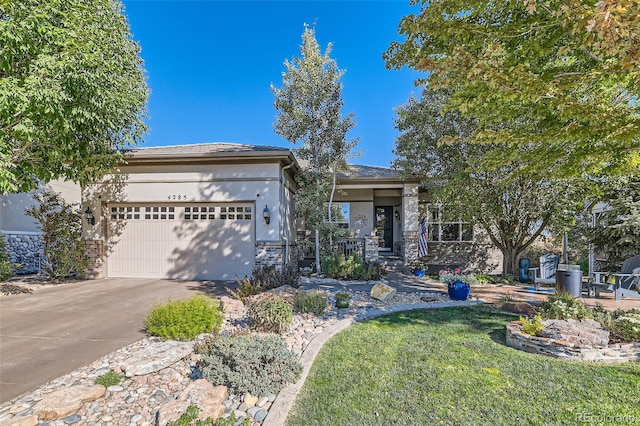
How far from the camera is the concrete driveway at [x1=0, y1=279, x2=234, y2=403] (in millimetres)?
3869

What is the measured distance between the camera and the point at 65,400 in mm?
2988

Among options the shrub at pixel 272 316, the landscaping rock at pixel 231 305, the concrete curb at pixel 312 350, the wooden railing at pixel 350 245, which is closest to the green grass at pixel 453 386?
the concrete curb at pixel 312 350

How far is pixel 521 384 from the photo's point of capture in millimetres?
3512

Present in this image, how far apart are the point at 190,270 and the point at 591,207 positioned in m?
14.9

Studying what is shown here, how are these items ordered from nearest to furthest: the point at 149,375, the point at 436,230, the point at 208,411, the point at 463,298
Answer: the point at 208,411 → the point at 149,375 → the point at 463,298 → the point at 436,230

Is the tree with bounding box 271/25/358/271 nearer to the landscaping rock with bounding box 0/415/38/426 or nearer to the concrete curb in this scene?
the concrete curb

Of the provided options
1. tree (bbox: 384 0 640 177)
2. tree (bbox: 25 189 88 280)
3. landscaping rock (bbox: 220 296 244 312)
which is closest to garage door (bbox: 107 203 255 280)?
tree (bbox: 25 189 88 280)

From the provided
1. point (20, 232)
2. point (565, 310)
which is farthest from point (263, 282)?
point (20, 232)

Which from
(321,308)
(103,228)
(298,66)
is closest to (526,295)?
(321,308)

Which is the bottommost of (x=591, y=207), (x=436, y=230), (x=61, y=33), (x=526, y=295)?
(x=526, y=295)

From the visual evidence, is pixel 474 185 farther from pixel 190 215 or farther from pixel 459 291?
→ pixel 190 215

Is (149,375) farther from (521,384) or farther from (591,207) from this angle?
(591,207)

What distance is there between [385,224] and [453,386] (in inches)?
492

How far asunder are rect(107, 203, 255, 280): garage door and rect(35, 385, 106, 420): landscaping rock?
7171mm
